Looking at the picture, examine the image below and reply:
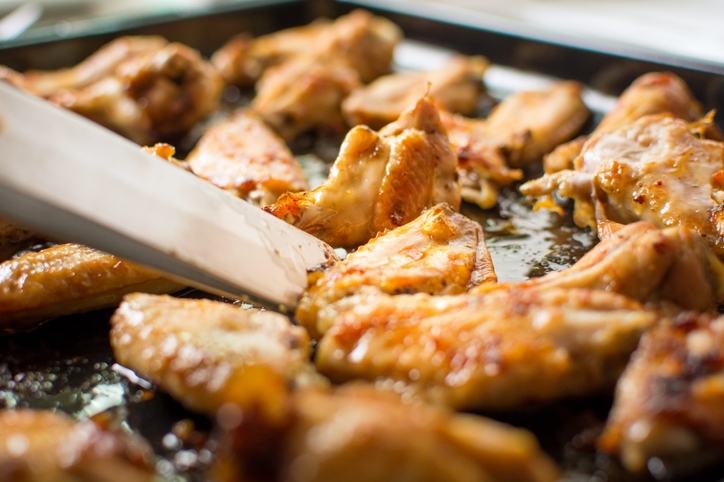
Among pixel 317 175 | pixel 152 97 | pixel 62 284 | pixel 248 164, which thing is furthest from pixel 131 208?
pixel 152 97

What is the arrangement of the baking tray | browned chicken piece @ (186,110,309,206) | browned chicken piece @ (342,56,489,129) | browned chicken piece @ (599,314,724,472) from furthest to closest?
browned chicken piece @ (342,56,489,129) < browned chicken piece @ (186,110,309,206) < the baking tray < browned chicken piece @ (599,314,724,472)

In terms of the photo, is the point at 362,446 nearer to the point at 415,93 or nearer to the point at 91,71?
the point at 415,93

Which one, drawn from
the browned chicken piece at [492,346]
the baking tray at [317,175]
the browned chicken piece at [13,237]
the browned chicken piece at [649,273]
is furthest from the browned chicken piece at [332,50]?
the browned chicken piece at [492,346]

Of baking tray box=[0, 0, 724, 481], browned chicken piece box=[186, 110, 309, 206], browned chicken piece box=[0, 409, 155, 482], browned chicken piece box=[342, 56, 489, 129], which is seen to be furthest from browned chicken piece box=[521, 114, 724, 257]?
browned chicken piece box=[0, 409, 155, 482]

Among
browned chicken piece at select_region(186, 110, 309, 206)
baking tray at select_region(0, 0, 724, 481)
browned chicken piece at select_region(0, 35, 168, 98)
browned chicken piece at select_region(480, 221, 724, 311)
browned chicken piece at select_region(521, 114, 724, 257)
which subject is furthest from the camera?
browned chicken piece at select_region(0, 35, 168, 98)

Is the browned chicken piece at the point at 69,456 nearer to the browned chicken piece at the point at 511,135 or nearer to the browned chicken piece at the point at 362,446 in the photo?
the browned chicken piece at the point at 362,446

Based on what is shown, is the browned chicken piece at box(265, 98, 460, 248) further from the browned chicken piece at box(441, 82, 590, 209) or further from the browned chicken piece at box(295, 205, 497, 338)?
the browned chicken piece at box(441, 82, 590, 209)

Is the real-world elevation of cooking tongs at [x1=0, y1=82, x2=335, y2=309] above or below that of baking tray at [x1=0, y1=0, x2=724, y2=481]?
above

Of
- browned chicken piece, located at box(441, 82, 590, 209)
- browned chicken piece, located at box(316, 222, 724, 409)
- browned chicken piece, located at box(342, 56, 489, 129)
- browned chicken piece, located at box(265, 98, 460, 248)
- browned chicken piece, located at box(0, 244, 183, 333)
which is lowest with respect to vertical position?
browned chicken piece, located at box(342, 56, 489, 129)
